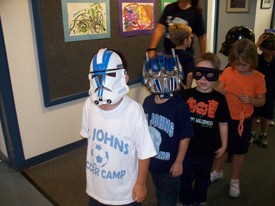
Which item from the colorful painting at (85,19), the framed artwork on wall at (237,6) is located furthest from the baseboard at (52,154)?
the framed artwork on wall at (237,6)

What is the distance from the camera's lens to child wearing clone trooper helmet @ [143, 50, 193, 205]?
136cm

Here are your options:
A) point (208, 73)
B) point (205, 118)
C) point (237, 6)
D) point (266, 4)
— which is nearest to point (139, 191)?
point (205, 118)

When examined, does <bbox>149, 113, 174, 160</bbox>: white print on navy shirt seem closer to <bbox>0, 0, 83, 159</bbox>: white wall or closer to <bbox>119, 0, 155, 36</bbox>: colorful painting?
<bbox>0, 0, 83, 159</bbox>: white wall

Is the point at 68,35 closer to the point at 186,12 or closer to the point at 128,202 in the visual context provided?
the point at 186,12

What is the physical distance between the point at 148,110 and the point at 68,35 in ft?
4.75

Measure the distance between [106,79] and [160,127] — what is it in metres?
0.43

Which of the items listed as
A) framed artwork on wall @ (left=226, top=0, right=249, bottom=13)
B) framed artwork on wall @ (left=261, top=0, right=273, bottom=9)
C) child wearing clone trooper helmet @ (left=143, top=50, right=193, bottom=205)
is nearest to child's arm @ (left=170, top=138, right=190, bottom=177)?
child wearing clone trooper helmet @ (left=143, top=50, right=193, bottom=205)

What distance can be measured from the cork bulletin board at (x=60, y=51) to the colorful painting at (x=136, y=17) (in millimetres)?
64

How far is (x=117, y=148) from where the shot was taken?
1203 millimetres

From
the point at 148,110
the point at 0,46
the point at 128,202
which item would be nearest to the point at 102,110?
the point at 148,110

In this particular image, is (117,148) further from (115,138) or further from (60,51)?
(60,51)

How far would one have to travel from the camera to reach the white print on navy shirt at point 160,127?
4.58 ft

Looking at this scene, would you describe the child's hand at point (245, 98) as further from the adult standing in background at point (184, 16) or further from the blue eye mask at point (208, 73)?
the adult standing in background at point (184, 16)

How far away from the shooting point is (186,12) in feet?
8.07
